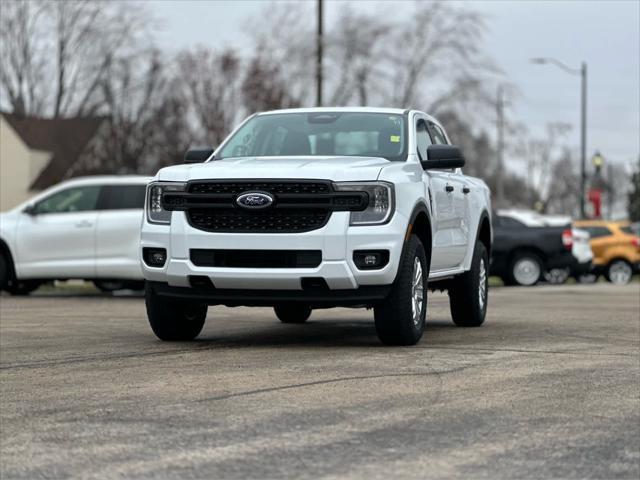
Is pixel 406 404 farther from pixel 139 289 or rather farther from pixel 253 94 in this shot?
pixel 253 94

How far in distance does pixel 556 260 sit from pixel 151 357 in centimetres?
1983

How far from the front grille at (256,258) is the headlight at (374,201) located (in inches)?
16.0

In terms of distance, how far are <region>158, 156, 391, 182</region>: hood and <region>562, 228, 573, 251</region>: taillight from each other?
60.7 feet

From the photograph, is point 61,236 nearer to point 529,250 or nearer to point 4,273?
point 4,273

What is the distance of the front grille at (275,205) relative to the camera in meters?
10.1

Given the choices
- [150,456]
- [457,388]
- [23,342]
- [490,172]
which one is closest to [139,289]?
[23,342]

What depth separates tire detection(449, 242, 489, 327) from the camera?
43.0 feet

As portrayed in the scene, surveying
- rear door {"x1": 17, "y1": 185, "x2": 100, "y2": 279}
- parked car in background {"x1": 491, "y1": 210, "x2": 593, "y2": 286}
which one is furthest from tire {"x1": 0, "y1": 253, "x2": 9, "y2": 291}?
parked car in background {"x1": 491, "y1": 210, "x2": 593, "y2": 286}

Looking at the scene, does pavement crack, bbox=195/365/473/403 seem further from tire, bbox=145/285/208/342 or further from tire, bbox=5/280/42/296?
tire, bbox=5/280/42/296

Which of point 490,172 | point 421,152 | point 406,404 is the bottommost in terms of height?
point 490,172

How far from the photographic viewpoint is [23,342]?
1119 cm

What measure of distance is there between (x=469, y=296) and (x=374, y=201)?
3215 mm

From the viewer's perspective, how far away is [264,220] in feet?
33.3

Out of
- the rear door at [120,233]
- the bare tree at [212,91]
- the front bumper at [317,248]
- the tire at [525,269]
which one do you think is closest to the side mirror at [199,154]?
the front bumper at [317,248]
